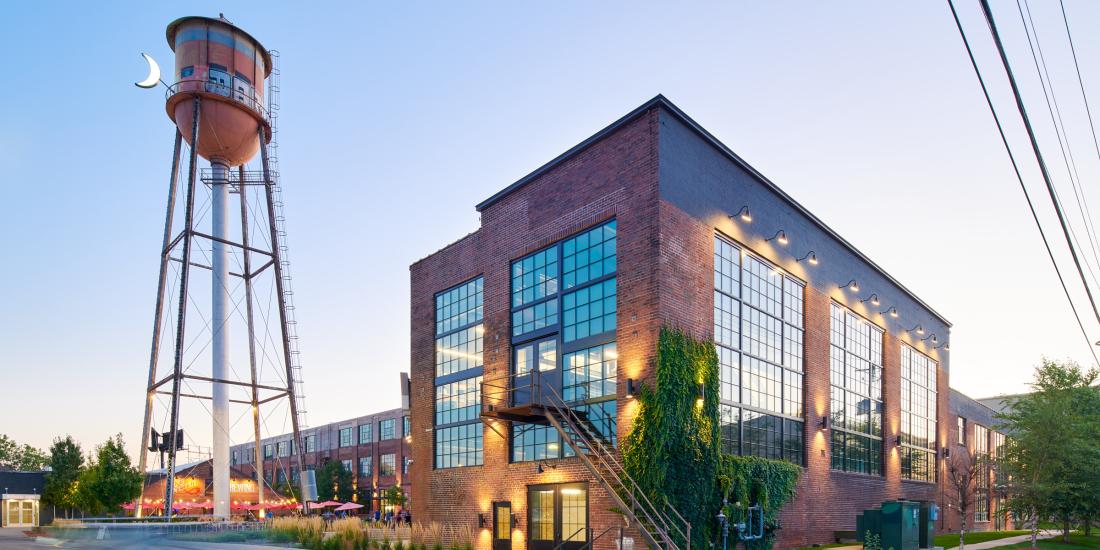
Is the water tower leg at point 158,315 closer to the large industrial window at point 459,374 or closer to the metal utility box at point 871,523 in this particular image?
the large industrial window at point 459,374

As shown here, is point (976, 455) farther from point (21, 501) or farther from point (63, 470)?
point (21, 501)

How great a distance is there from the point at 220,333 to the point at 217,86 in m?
11.1

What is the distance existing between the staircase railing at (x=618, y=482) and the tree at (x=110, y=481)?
2411 centimetres

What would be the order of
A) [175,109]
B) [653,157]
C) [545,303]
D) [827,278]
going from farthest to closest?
1. [175,109]
2. [827,278]
3. [545,303]
4. [653,157]

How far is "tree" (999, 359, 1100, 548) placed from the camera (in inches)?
1202

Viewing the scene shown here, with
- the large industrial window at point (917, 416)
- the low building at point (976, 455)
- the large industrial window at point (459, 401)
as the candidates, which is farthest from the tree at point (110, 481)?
the low building at point (976, 455)

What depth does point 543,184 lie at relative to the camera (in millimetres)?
25625

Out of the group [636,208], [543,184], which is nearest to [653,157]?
[636,208]

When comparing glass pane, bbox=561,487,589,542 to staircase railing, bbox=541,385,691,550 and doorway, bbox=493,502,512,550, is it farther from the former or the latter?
doorway, bbox=493,502,512,550

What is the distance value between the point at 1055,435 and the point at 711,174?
19.9 m

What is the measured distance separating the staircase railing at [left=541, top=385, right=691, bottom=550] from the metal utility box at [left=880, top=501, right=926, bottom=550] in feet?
28.2

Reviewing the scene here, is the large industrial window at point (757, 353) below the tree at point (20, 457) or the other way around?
the other way around

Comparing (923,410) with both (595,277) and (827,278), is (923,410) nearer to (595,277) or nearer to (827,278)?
(827,278)

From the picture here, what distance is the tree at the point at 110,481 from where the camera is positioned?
35938 mm
